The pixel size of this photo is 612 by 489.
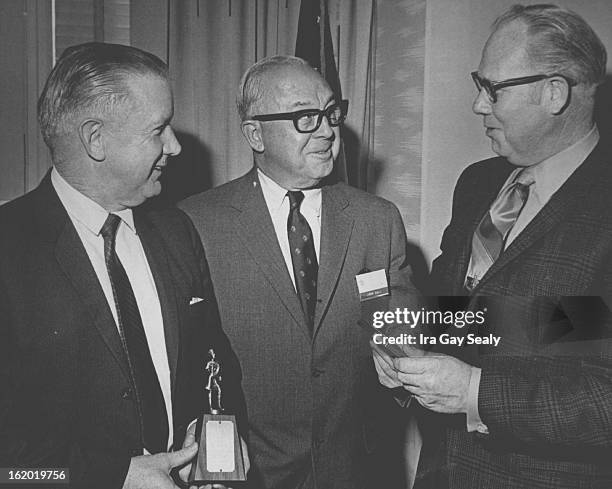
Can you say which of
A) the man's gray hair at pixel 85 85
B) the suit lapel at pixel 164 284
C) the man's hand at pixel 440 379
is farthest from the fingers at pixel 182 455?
the man's gray hair at pixel 85 85

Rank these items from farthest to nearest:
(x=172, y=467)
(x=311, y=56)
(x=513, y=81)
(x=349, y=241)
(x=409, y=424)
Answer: (x=409, y=424), (x=311, y=56), (x=349, y=241), (x=513, y=81), (x=172, y=467)

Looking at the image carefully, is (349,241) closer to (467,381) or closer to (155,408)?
(467,381)

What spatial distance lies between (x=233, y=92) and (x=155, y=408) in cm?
116

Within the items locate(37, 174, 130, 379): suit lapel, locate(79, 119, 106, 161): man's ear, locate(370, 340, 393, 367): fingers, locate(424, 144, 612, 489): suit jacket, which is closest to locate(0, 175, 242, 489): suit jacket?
locate(37, 174, 130, 379): suit lapel

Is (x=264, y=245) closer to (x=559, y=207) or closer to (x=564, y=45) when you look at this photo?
(x=559, y=207)

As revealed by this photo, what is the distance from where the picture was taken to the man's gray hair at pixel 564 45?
4.81 ft

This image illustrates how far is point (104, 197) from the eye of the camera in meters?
1.42

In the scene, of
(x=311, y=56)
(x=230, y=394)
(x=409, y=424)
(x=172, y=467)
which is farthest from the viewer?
(x=409, y=424)

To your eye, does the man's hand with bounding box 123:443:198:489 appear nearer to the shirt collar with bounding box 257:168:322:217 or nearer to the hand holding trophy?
the hand holding trophy

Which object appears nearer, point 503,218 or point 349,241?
point 503,218

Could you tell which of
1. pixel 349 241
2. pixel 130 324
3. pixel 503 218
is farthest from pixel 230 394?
pixel 503 218

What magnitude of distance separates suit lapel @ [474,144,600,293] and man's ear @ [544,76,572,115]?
0.13 m

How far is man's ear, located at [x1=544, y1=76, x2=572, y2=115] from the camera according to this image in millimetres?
1484

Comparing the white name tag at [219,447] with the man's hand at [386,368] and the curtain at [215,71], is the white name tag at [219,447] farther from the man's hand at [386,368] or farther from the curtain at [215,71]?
the curtain at [215,71]
